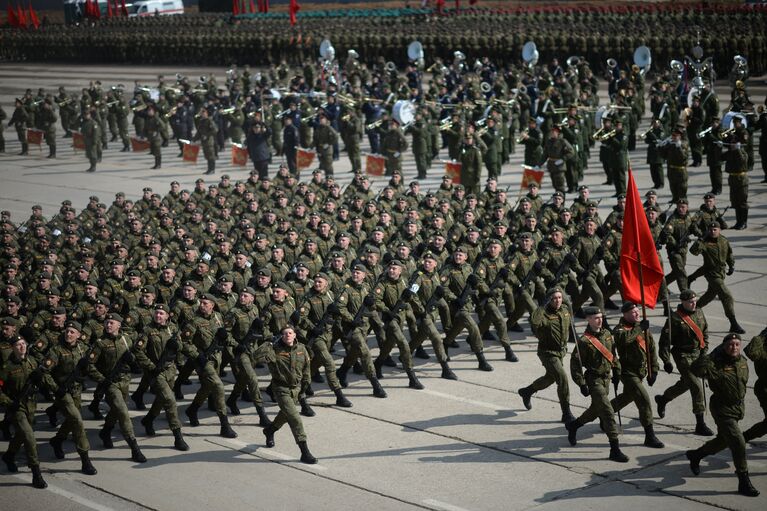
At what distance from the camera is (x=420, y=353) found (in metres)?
16.8

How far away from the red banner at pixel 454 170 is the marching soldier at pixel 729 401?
1522cm

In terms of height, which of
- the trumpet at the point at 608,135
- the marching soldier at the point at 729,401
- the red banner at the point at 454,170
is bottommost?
the marching soldier at the point at 729,401

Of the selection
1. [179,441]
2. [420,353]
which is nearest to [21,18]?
[420,353]

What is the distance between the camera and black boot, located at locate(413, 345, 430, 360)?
656 inches

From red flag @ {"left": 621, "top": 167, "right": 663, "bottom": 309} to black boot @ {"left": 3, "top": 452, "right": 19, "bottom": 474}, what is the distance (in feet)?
24.1

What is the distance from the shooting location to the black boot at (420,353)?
16.7 metres

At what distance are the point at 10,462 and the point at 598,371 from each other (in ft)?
21.6

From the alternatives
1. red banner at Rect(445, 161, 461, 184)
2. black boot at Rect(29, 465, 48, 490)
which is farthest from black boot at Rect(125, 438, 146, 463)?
red banner at Rect(445, 161, 461, 184)

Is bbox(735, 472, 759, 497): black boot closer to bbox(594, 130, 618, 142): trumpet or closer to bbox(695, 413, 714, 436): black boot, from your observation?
bbox(695, 413, 714, 436): black boot

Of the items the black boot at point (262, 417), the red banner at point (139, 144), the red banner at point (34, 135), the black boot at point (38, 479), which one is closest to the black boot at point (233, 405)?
the black boot at point (262, 417)

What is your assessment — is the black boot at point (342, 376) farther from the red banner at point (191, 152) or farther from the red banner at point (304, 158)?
the red banner at point (191, 152)

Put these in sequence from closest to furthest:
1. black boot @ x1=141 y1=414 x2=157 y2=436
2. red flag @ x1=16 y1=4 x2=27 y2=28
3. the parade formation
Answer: the parade formation, black boot @ x1=141 y1=414 x2=157 y2=436, red flag @ x1=16 y1=4 x2=27 y2=28

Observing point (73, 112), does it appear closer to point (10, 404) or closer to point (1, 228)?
point (1, 228)

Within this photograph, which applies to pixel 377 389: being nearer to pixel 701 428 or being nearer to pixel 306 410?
pixel 306 410
